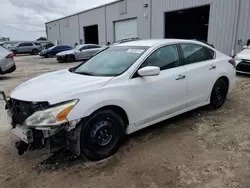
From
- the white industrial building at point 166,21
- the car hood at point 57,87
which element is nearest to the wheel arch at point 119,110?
the car hood at point 57,87

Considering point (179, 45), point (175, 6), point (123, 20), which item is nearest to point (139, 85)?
point (179, 45)

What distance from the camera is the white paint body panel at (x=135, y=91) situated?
8.73 feet

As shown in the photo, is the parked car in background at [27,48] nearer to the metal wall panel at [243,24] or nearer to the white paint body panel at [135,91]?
the metal wall panel at [243,24]

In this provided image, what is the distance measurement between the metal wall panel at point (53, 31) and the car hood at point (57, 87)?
3319 cm

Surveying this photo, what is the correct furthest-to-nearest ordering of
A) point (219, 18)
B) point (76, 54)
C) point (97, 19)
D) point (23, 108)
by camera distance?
point (97, 19) → point (76, 54) → point (219, 18) → point (23, 108)

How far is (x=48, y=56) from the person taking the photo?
869 inches

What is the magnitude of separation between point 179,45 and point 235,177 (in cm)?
226

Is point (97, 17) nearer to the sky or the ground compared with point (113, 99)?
nearer to the sky

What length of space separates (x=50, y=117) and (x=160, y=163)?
4.87 ft

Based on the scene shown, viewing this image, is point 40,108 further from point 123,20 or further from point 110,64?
point 123,20

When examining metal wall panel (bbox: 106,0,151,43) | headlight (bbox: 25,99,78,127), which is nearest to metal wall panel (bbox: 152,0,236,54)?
metal wall panel (bbox: 106,0,151,43)

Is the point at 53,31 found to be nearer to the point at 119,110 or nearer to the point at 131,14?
the point at 131,14

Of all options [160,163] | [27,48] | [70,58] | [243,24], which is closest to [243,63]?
[243,24]

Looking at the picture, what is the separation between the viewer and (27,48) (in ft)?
92.1
